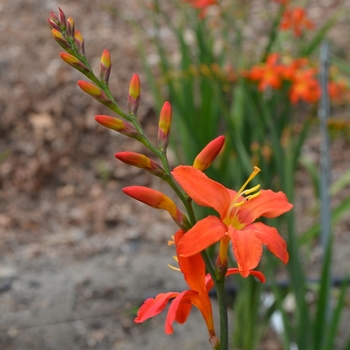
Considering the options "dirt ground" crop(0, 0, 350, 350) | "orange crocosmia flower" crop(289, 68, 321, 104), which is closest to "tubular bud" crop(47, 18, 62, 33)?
"dirt ground" crop(0, 0, 350, 350)

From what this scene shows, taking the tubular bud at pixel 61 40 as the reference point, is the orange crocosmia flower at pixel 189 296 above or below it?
below

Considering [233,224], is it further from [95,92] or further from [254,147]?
[254,147]

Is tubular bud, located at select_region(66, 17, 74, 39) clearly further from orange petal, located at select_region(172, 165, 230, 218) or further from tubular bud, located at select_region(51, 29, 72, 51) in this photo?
orange petal, located at select_region(172, 165, 230, 218)

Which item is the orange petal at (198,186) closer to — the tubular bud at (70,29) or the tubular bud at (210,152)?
the tubular bud at (210,152)

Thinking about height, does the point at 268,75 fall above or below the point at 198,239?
above

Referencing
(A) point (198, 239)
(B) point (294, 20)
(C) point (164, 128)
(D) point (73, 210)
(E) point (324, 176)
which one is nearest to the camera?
(A) point (198, 239)

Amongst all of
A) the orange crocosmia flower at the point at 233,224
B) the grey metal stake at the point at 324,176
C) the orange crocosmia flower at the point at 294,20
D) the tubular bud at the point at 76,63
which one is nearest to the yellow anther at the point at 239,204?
the orange crocosmia flower at the point at 233,224

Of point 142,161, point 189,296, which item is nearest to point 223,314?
point 189,296
